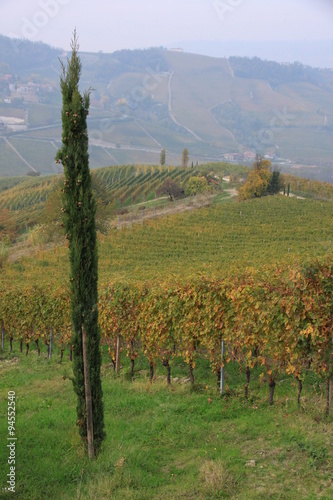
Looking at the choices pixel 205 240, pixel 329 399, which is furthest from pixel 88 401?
pixel 205 240

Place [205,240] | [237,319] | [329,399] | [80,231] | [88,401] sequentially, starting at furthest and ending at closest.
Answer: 1. [205,240]
2. [237,319]
3. [329,399]
4. [88,401]
5. [80,231]

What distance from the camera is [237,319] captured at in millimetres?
8383

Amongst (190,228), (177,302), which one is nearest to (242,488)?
(177,302)

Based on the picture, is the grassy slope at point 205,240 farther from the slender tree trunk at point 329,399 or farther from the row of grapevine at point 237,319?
the slender tree trunk at point 329,399

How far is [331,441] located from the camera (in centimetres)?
603

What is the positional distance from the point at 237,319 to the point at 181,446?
2.57 metres

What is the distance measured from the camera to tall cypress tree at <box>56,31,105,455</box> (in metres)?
6.36

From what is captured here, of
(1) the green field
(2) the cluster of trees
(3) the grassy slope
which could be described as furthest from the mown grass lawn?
(2) the cluster of trees

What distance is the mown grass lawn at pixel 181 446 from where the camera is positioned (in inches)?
214

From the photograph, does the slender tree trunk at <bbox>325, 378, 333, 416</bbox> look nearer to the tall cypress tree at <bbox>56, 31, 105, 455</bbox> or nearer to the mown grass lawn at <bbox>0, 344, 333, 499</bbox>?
the mown grass lawn at <bbox>0, 344, 333, 499</bbox>

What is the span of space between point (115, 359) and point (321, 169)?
144813 millimetres

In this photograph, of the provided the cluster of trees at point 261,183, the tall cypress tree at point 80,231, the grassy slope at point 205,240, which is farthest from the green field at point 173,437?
the cluster of trees at point 261,183

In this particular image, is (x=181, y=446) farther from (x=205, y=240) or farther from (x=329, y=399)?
(x=205, y=240)

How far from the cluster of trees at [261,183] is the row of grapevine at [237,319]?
154 feet
